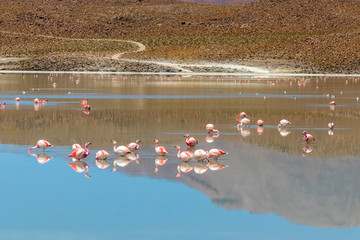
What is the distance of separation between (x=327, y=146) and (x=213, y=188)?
543 cm

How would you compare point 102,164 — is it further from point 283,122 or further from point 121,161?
point 283,122

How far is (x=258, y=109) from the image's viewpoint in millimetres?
25750

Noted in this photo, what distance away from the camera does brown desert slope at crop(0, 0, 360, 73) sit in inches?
3703

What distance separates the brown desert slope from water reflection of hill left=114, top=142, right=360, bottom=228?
69.5 m

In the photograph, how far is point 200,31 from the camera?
452 feet

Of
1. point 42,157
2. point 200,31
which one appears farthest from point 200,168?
point 200,31

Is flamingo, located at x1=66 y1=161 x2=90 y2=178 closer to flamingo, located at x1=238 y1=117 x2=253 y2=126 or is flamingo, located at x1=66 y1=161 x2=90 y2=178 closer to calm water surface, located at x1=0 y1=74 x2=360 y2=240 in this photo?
calm water surface, located at x1=0 y1=74 x2=360 y2=240

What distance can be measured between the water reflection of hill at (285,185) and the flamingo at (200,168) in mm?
161

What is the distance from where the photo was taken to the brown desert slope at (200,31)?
94062 mm

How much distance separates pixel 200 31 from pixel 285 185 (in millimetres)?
128422

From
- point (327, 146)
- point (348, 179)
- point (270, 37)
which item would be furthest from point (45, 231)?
point (270, 37)

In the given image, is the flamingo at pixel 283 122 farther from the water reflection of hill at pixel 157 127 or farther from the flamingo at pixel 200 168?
the flamingo at pixel 200 168

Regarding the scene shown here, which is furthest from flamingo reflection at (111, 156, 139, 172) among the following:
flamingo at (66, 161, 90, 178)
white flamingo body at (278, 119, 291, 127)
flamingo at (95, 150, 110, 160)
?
white flamingo body at (278, 119, 291, 127)

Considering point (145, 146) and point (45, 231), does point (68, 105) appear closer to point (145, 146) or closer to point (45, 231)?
point (145, 146)
